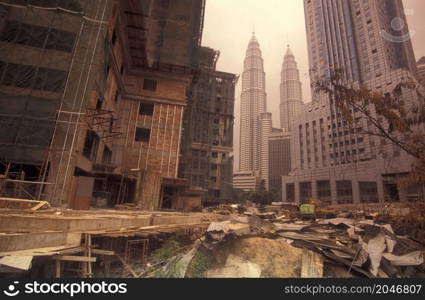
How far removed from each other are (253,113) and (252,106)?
6261 mm

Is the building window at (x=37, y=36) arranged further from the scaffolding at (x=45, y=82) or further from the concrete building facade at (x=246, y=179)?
the concrete building facade at (x=246, y=179)

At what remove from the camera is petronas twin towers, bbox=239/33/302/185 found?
6870 inches

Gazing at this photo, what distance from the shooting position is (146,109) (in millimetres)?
26984

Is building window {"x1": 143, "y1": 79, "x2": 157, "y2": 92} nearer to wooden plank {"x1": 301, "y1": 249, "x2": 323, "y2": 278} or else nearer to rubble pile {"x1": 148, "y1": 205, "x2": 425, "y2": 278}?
rubble pile {"x1": 148, "y1": 205, "x2": 425, "y2": 278}

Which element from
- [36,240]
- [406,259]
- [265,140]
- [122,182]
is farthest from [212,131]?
[265,140]

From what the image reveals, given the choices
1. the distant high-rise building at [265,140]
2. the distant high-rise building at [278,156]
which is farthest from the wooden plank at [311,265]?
the distant high-rise building at [265,140]

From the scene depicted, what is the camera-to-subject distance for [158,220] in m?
9.41

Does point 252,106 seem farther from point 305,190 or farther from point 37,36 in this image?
point 37,36

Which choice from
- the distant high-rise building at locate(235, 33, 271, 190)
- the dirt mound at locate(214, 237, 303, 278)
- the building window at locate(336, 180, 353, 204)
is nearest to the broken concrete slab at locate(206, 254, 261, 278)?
the dirt mound at locate(214, 237, 303, 278)

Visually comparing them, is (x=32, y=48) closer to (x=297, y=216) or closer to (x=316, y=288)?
(x=316, y=288)

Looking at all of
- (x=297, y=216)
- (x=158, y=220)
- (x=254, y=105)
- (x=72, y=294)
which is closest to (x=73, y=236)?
(x=72, y=294)

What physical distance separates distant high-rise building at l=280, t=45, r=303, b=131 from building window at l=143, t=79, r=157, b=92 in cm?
16325

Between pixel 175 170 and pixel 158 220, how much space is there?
52.9 feet

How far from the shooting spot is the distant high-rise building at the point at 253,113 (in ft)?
572
